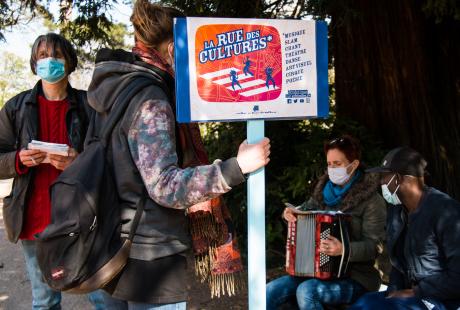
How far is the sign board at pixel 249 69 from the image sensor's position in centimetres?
216

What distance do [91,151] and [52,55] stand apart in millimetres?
1368

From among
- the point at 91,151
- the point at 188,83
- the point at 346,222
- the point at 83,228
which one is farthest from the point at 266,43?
the point at 346,222

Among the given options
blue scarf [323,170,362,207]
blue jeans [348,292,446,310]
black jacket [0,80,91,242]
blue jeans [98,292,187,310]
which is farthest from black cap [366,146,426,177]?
black jacket [0,80,91,242]

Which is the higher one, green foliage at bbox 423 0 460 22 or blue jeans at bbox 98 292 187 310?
green foliage at bbox 423 0 460 22

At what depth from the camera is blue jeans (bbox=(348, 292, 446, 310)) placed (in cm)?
281

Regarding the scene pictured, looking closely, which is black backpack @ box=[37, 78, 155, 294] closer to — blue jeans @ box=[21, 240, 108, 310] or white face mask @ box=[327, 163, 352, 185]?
blue jeans @ box=[21, 240, 108, 310]

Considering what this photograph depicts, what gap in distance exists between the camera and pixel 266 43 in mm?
Result: 2311

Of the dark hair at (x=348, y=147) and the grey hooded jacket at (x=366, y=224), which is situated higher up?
the dark hair at (x=348, y=147)

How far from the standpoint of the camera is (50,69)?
126 inches

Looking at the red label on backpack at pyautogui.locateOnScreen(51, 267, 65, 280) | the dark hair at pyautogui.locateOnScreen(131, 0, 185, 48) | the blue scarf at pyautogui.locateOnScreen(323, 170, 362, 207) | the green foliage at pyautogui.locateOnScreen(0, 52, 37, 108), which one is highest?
the green foliage at pyautogui.locateOnScreen(0, 52, 37, 108)

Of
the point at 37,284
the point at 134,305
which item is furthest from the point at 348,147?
the point at 37,284

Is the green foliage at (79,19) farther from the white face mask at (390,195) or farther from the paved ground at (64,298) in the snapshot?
the white face mask at (390,195)

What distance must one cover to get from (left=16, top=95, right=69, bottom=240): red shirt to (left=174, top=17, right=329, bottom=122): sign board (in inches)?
54.6

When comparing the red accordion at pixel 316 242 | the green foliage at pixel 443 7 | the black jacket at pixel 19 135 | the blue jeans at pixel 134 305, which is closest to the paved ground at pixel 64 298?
the black jacket at pixel 19 135
